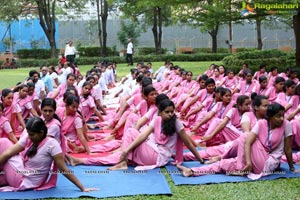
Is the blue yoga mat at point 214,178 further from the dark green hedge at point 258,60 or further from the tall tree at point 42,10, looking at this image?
the tall tree at point 42,10

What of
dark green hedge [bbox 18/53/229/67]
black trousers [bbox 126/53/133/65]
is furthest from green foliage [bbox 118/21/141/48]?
black trousers [bbox 126/53/133/65]

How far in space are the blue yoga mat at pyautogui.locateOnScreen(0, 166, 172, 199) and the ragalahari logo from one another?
25.4 feet

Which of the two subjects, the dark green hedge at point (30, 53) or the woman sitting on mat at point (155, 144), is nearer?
the woman sitting on mat at point (155, 144)

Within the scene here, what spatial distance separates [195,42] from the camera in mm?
30672

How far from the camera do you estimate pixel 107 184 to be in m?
4.11

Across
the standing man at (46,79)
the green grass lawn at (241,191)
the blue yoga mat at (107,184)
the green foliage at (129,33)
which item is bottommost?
the green grass lawn at (241,191)

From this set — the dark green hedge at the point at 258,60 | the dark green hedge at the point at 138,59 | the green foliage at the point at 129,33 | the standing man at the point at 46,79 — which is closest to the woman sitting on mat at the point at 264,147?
the standing man at the point at 46,79

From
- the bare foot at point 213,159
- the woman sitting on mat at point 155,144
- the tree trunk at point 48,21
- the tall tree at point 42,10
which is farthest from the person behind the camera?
the tree trunk at point 48,21

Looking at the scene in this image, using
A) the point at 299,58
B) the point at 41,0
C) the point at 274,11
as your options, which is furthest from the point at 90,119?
the point at 41,0

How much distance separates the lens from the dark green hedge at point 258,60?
1429 cm

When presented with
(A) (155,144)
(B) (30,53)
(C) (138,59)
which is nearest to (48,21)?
(B) (30,53)

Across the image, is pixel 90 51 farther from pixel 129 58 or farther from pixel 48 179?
pixel 48 179

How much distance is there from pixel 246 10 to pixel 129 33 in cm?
1771

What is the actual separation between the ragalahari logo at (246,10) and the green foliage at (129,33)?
1716 cm
